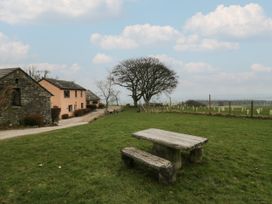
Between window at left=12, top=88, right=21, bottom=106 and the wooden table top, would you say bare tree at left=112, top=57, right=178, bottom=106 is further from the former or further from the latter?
the wooden table top

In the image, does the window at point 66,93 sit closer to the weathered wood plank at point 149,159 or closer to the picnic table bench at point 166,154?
the picnic table bench at point 166,154

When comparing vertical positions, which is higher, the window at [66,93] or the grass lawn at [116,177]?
the window at [66,93]

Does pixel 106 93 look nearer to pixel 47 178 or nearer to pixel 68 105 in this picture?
pixel 68 105

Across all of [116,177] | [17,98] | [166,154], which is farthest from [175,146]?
[17,98]

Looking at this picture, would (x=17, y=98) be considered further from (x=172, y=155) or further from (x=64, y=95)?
(x=172, y=155)

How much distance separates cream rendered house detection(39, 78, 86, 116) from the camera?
3778 cm

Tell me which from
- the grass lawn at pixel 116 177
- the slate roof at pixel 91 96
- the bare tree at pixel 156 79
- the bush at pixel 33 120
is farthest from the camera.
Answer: the slate roof at pixel 91 96

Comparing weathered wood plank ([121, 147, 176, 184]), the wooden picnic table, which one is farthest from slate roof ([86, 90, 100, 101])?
weathered wood plank ([121, 147, 176, 184])

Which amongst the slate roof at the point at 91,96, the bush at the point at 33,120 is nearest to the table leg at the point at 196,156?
the bush at the point at 33,120

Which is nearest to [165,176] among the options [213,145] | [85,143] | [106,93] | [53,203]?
[53,203]

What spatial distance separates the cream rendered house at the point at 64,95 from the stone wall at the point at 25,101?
14282 mm

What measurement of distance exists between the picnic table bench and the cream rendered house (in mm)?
33029

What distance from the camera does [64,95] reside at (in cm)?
3912

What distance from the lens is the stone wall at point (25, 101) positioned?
19.8 meters
